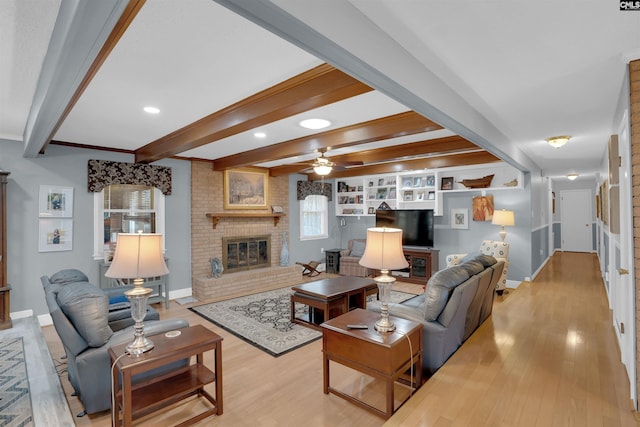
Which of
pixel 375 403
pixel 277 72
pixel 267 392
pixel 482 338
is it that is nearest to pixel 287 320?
pixel 267 392

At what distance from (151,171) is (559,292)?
7.00 meters

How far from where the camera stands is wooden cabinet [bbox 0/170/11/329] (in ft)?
13.0

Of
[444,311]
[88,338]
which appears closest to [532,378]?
[444,311]

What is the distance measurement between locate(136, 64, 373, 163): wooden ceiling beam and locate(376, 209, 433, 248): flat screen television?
4759 millimetres

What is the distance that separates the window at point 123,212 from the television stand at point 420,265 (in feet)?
16.0

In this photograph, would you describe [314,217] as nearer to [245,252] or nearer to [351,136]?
[245,252]

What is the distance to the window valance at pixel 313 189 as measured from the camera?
7762 mm

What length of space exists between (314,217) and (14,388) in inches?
246

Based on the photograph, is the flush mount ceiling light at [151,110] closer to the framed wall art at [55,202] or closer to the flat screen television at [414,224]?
the framed wall art at [55,202]

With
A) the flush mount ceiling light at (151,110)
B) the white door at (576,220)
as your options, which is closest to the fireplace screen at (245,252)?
the flush mount ceiling light at (151,110)

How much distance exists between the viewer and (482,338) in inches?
134

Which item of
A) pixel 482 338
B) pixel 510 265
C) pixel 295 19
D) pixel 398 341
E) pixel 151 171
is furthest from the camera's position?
pixel 510 265

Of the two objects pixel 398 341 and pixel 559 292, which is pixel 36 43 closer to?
pixel 398 341

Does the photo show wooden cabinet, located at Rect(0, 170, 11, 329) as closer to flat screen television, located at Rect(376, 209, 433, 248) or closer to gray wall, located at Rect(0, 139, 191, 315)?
gray wall, located at Rect(0, 139, 191, 315)
